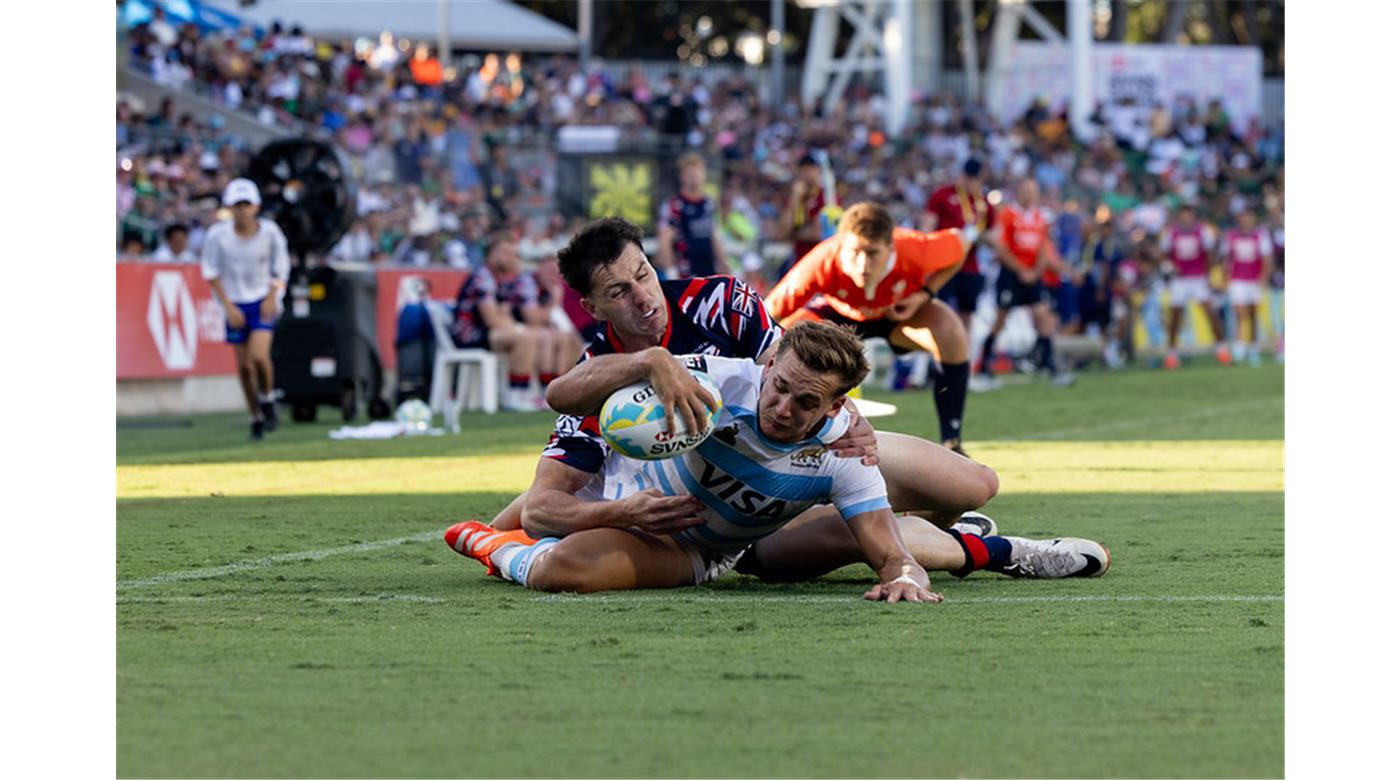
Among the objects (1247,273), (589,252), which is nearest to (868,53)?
(1247,273)

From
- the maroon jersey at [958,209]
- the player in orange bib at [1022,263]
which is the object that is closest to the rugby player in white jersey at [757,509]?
the maroon jersey at [958,209]

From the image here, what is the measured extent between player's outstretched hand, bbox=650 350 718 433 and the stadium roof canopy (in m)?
30.8

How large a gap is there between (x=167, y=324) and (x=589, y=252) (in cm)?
1323

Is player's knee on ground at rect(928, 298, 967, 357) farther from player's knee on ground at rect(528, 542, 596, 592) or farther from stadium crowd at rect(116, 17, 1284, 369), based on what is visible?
player's knee on ground at rect(528, 542, 596, 592)

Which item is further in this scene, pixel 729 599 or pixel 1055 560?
pixel 1055 560

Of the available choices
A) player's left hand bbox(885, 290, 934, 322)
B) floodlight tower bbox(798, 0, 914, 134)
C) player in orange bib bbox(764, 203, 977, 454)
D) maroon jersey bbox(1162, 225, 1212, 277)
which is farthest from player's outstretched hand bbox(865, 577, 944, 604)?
floodlight tower bbox(798, 0, 914, 134)

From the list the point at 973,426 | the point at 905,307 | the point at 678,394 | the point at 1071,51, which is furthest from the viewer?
the point at 1071,51

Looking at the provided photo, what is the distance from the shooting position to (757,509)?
683cm

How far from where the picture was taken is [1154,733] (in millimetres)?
4559

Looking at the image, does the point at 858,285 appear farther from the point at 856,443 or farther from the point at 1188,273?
the point at 1188,273

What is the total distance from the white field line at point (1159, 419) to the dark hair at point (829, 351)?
31.0 feet

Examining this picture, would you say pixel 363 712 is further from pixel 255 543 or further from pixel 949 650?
pixel 255 543
